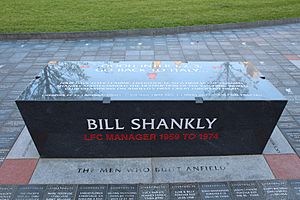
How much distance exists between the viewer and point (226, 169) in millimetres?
4781

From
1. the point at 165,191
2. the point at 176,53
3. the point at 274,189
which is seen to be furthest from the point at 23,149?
the point at 176,53

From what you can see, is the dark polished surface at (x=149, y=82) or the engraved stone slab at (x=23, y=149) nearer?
the dark polished surface at (x=149, y=82)

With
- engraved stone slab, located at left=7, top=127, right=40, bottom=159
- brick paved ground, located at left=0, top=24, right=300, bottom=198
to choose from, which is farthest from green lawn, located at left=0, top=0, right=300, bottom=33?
engraved stone slab, located at left=7, top=127, right=40, bottom=159

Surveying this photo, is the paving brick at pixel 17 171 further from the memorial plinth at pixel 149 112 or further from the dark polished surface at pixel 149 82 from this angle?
the dark polished surface at pixel 149 82

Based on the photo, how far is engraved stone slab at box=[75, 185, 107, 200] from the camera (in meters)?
4.31

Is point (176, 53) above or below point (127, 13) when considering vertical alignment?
above

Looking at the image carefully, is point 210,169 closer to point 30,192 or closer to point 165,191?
point 165,191

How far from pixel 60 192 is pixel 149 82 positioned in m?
2.23

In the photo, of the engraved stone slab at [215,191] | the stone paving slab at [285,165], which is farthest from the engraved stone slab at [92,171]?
the stone paving slab at [285,165]

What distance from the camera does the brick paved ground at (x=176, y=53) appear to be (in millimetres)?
6574

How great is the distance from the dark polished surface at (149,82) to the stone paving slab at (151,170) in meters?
1.21

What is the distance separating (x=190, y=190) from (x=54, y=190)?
2083 mm

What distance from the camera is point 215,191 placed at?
4.41 meters

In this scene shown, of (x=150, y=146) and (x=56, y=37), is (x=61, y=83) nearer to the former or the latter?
(x=150, y=146)
